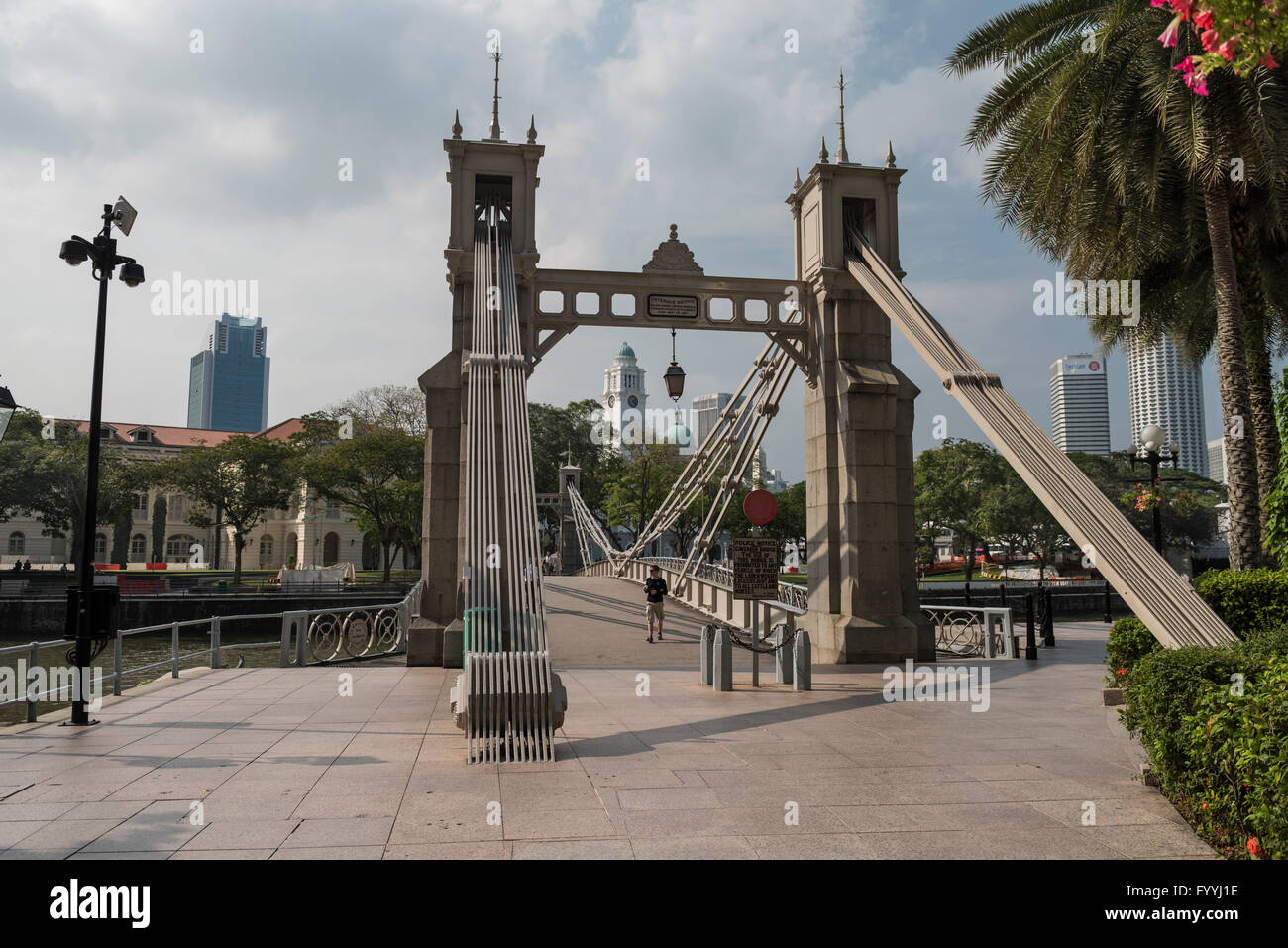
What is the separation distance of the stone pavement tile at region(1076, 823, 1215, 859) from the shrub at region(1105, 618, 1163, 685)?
4.63 metres

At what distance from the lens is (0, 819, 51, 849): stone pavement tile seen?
4.85m

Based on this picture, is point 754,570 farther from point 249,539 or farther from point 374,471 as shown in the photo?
point 249,539

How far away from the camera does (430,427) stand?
45.3ft

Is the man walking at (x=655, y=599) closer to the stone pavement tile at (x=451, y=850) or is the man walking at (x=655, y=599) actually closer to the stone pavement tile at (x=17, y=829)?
the stone pavement tile at (x=451, y=850)

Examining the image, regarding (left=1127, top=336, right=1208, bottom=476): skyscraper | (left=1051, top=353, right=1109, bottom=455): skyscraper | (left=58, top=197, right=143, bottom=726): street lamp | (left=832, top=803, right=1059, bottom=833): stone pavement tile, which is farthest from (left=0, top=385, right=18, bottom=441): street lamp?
(left=1127, top=336, right=1208, bottom=476): skyscraper

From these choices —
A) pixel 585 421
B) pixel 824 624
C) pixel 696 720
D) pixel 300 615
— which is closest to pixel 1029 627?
pixel 824 624

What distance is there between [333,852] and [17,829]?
2.02m

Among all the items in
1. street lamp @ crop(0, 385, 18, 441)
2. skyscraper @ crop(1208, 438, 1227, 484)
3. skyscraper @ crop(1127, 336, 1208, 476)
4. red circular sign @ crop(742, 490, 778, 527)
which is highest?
skyscraper @ crop(1127, 336, 1208, 476)

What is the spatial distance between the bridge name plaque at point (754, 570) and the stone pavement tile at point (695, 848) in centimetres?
860

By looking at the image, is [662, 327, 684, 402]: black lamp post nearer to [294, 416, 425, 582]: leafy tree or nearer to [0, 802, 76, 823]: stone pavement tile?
[0, 802, 76, 823]: stone pavement tile

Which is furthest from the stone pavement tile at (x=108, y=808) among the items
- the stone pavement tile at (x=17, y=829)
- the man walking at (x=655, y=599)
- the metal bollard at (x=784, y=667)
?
the man walking at (x=655, y=599)

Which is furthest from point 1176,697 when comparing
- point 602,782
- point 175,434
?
point 175,434

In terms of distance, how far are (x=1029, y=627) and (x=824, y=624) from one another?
3775 millimetres
